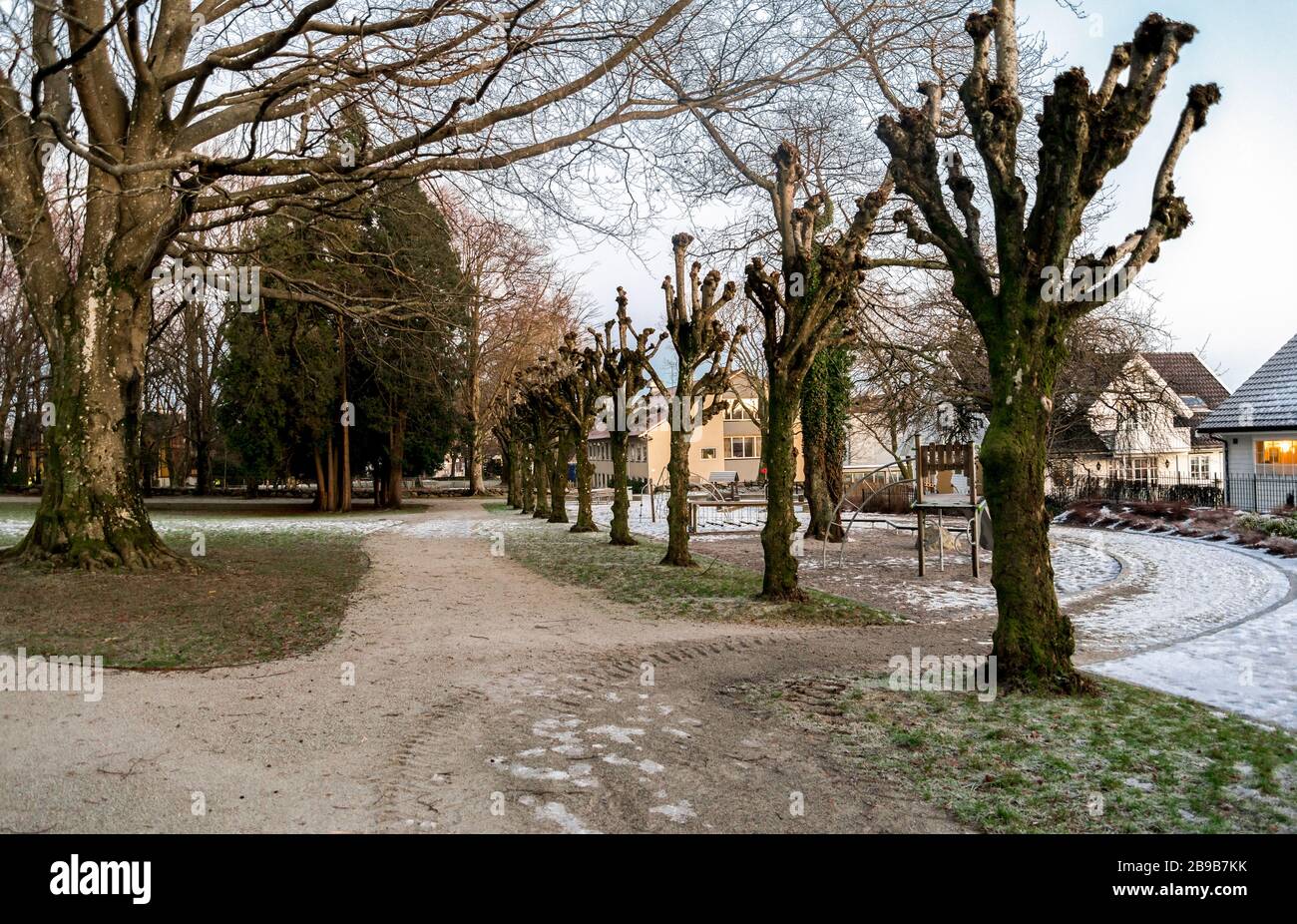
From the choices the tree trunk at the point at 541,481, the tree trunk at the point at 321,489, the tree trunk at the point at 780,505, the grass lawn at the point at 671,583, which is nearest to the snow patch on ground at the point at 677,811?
the grass lawn at the point at 671,583

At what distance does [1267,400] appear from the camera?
2792 cm

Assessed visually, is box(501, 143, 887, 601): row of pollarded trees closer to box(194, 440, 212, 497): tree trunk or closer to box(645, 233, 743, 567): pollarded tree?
box(645, 233, 743, 567): pollarded tree

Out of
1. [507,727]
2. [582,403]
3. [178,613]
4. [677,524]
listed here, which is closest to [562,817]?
[507,727]

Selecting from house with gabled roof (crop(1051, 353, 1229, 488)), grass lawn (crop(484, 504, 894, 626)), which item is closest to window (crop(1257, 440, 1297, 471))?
house with gabled roof (crop(1051, 353, 1229, 488))

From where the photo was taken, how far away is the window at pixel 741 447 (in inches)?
2395

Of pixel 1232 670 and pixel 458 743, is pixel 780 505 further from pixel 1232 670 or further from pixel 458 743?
pixel 458 743

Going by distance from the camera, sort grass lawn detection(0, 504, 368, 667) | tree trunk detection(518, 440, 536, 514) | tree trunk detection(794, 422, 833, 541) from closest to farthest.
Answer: grass lawn detection(0, 504, 368, 667) → tree trunk detection(794, 422, 833, 541) → tree trunk detection(518, 440, 536, 514)

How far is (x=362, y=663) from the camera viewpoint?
23.5 ft

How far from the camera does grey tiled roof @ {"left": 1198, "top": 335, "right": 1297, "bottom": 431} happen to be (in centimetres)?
2698

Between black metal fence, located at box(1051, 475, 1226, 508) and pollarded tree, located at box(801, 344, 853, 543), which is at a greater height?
pollarded tree, located at box(801, 344, 853, 543)

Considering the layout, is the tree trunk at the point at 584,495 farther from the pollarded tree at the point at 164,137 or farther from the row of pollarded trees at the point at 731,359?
the pollarded tree at the point at 164,137

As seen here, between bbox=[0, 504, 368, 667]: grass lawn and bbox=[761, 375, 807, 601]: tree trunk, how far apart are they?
4.96 metres
